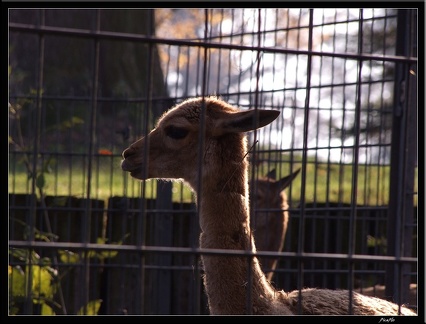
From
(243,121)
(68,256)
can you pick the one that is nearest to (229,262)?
(243,121)

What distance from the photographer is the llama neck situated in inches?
167

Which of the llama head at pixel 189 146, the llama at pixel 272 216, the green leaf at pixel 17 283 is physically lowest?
the green leaf at pixel 17 283

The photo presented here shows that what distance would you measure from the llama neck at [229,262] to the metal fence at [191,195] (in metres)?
0.27

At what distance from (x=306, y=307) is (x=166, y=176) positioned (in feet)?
4.26

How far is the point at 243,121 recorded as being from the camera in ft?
14.4

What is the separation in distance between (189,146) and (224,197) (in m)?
0.51

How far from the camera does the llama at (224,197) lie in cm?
423

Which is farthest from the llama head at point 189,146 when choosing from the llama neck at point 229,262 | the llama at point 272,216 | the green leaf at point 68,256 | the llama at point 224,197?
the llama at point 272,216

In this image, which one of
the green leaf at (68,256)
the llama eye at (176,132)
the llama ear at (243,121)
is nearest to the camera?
the llama ear at (243,121)

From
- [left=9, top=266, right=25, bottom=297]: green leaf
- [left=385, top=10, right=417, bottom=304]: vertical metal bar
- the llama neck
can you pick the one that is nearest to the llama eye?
the llama neck

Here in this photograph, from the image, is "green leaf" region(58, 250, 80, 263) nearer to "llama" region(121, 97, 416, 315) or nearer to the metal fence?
the metal fence

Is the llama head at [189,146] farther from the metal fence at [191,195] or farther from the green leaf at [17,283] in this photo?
the green leaf at [17,283]

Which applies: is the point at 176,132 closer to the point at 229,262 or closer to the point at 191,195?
the point at 229,262
